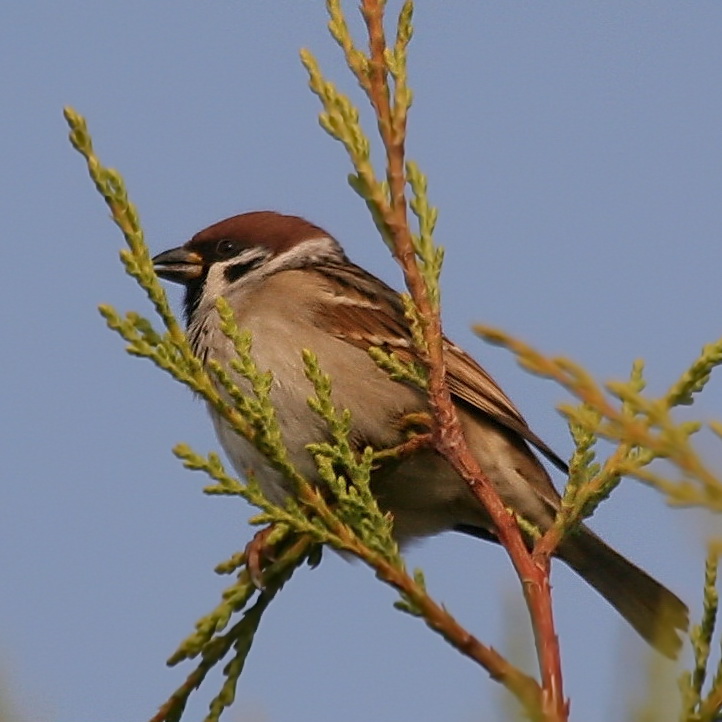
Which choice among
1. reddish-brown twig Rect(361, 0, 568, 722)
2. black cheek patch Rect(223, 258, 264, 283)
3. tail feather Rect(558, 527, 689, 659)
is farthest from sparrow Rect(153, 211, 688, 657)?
reddish-brown twig Rect(361, 0, 568, 722)

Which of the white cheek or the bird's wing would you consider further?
the white cheek

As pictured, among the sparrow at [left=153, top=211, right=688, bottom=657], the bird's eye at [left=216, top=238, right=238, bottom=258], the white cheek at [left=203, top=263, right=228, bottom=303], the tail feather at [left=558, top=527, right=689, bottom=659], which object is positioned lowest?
the tail feather at [left=558, top=527, right=689, bottom=659]

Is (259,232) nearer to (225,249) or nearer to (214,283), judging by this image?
(225,249)

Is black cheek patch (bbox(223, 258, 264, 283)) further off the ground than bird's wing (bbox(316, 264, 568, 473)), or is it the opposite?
black cheek patch (bbox(223, 258, 264, 283))

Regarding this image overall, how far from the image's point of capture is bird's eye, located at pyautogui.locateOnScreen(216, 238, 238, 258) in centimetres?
448

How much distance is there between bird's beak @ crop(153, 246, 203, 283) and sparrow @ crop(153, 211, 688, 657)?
0.28 m

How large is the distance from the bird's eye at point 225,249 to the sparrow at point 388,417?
33cm

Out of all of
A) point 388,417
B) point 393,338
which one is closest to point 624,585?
point 388,417

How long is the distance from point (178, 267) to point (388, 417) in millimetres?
1178

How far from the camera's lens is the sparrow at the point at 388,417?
3.60 meters

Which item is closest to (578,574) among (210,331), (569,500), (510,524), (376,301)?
(376,301)

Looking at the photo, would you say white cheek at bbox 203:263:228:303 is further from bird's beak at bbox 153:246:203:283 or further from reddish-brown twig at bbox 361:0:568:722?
reddish-brown twig at bbox 361:0:568:722

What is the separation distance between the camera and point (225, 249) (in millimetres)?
4488

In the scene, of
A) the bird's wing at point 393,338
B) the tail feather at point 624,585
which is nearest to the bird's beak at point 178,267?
the bird's wing at point 393,338
